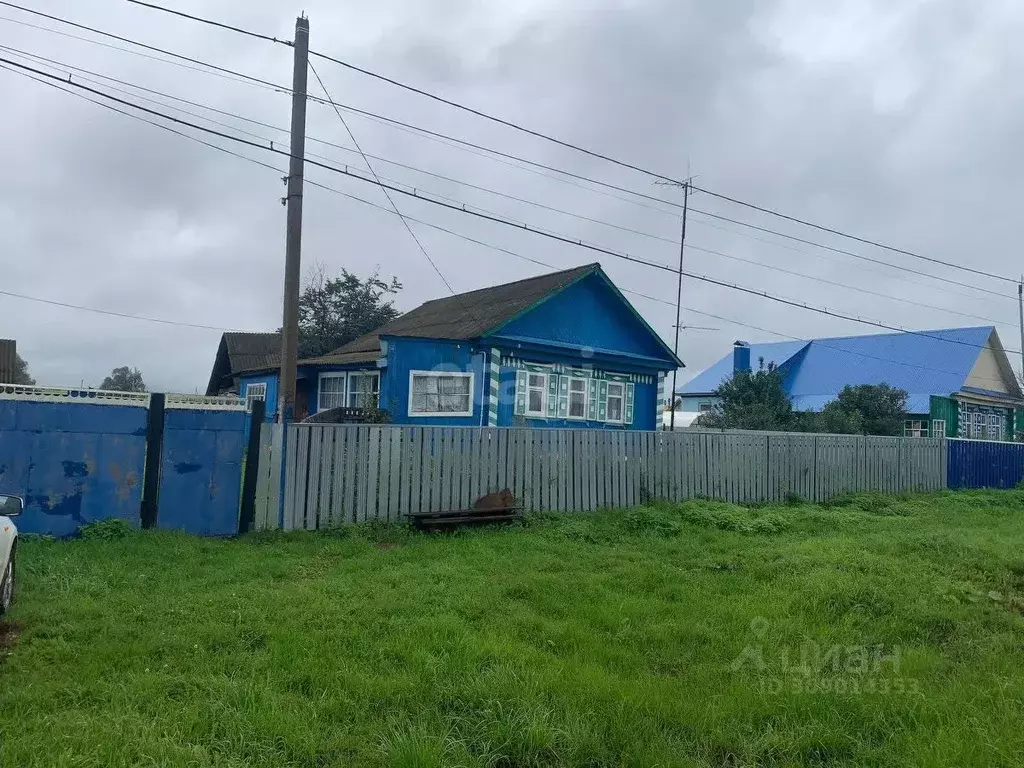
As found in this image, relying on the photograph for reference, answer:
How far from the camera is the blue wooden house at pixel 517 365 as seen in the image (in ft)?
54.5

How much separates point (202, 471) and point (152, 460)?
59 centimetres

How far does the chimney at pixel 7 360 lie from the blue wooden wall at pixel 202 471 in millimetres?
22048

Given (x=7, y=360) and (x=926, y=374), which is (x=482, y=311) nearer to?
(x=7, y=360)

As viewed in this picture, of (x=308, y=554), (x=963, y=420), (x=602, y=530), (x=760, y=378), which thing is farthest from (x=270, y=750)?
(x=963, y=420)

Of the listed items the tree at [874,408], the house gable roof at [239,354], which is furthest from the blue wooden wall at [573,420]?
the house gable roof at [239,354]

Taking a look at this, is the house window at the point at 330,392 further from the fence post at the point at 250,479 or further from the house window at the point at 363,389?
the fence post at the point at 250,479

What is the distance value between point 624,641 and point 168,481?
20.6 ft

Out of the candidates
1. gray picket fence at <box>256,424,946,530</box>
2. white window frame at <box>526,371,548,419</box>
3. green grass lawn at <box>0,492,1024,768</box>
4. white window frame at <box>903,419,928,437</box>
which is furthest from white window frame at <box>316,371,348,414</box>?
white window frame at <box>903,419,928,437</box>

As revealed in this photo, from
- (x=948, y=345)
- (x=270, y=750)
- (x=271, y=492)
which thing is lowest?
(x=270, y=750)

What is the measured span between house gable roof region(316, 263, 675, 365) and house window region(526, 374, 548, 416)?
1.78m

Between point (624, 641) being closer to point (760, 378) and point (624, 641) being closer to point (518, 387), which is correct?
point (518, 387)

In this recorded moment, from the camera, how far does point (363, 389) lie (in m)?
17.8

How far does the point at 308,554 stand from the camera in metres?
8.34

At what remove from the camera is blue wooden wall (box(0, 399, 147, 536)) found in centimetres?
829
